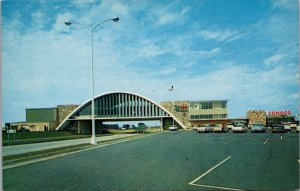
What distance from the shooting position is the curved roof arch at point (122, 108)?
4126 inches

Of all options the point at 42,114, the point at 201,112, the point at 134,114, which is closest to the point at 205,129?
the point at 201,112

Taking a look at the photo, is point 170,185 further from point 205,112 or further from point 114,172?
point 205,112

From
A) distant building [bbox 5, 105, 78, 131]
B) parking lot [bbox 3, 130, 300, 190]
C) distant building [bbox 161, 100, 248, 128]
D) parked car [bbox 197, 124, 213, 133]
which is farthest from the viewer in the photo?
distant building [bbox 5, 105, 78, 131]

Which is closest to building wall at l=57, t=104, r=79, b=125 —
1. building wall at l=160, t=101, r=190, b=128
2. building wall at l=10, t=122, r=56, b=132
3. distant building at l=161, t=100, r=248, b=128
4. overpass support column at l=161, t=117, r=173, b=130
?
building wall at l=10, t=122, r=56, b=132

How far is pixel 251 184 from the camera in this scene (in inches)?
373

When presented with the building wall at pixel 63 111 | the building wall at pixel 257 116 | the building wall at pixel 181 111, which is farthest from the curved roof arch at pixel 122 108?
the building wall at pixel 257 116

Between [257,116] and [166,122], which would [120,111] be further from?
[257,116]

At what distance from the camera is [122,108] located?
345 ft

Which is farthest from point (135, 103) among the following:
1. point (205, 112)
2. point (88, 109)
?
point (205, 112)

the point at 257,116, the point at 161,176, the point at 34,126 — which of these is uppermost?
the point at 161,176

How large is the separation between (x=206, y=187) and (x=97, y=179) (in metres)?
3.43

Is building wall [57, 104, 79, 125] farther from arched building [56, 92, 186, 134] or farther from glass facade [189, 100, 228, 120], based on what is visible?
glass facade [189, 100, 228, 120]

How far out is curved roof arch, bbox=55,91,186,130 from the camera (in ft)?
344

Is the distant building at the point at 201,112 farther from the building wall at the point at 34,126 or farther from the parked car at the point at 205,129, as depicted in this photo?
the parked car at the point at 205,129
